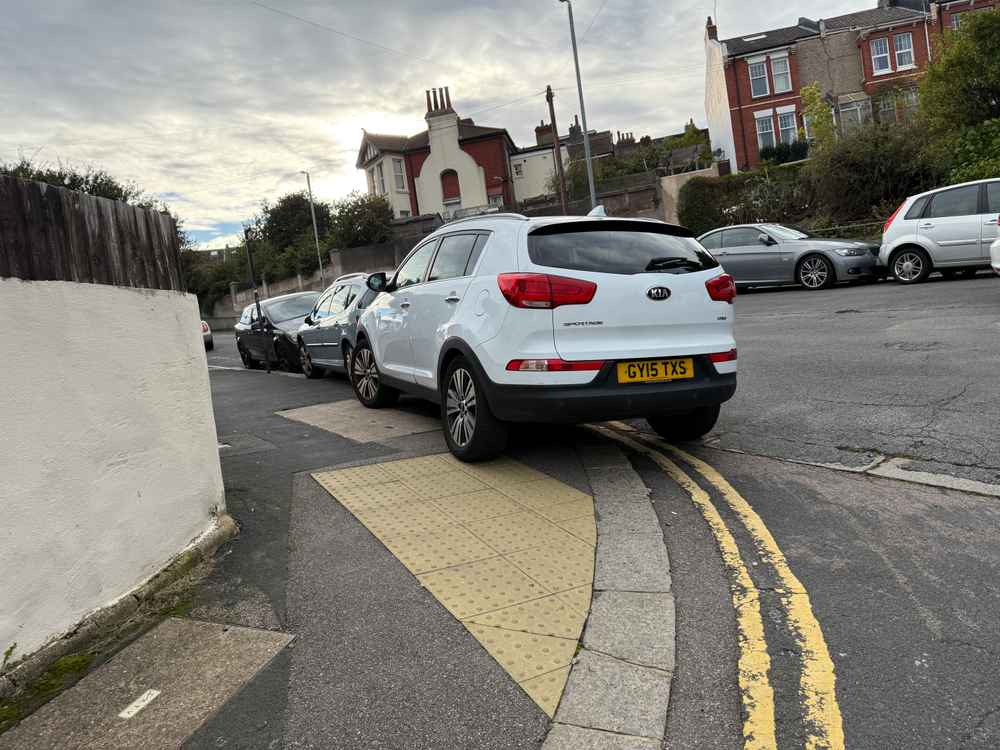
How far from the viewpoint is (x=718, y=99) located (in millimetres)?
46844

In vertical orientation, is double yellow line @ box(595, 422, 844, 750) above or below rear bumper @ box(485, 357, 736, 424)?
below

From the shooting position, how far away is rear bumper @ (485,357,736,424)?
519 cm

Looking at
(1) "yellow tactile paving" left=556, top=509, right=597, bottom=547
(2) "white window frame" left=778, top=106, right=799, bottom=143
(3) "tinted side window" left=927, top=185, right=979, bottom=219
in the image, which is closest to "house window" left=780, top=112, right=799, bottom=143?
(2) "white window frame" left=778, top=106, right=799, bottom=143

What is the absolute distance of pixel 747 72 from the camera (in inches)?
1681

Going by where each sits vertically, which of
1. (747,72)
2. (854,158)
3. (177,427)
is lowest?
(177,427)

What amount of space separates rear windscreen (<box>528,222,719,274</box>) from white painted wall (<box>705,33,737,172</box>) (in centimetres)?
4064

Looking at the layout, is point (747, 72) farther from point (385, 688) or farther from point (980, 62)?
point (385, 688)

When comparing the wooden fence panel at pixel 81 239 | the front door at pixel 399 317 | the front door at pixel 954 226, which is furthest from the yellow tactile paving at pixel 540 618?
the front door at pixel 954 226

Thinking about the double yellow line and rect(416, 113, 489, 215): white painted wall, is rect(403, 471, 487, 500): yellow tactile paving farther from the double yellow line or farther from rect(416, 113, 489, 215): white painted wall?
rect(416, 113, 489, 215): white painted wall

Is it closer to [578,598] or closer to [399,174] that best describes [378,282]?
[578,598]

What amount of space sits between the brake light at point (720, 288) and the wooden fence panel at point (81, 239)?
11.5 ft

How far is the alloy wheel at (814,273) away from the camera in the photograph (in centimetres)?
1650

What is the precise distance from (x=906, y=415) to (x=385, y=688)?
4.96 metres

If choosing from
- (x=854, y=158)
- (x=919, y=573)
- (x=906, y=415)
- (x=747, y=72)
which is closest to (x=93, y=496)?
(x=919, y=573)
